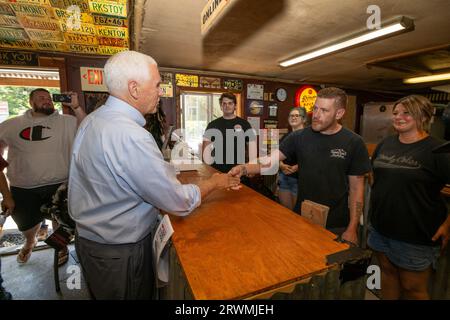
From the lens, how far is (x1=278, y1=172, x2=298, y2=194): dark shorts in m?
2.72

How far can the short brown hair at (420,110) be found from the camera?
1.54m

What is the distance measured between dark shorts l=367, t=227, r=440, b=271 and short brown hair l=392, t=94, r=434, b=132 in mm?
803

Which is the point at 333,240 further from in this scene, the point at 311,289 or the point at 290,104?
the point at 290,104

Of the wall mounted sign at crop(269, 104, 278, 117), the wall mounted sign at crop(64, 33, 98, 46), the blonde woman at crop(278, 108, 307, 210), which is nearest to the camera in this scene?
the blonde woman at crop(278, 108, 307, 210)

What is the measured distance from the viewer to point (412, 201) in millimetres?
1525

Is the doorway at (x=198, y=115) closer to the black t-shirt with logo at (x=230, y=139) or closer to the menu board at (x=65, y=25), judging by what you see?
the black t-shirt with logo at (x=230, y=139)

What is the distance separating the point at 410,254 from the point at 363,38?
2.40 metres

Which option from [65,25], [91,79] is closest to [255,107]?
[91,79]

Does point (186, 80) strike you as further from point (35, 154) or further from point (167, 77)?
point (35, 154)

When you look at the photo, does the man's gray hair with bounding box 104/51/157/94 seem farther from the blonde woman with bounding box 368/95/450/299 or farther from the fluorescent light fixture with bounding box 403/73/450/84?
the fluorescent light fixture with bounding box 403/73/450/84

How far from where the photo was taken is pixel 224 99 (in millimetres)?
3037

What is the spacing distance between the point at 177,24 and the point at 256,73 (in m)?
2.64

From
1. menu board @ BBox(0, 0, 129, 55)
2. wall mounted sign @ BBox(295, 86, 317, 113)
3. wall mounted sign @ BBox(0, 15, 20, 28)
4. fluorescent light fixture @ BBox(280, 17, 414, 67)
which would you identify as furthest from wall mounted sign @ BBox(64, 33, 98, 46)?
wall mounted sign @ BBox(295, 86, 317, 113)
